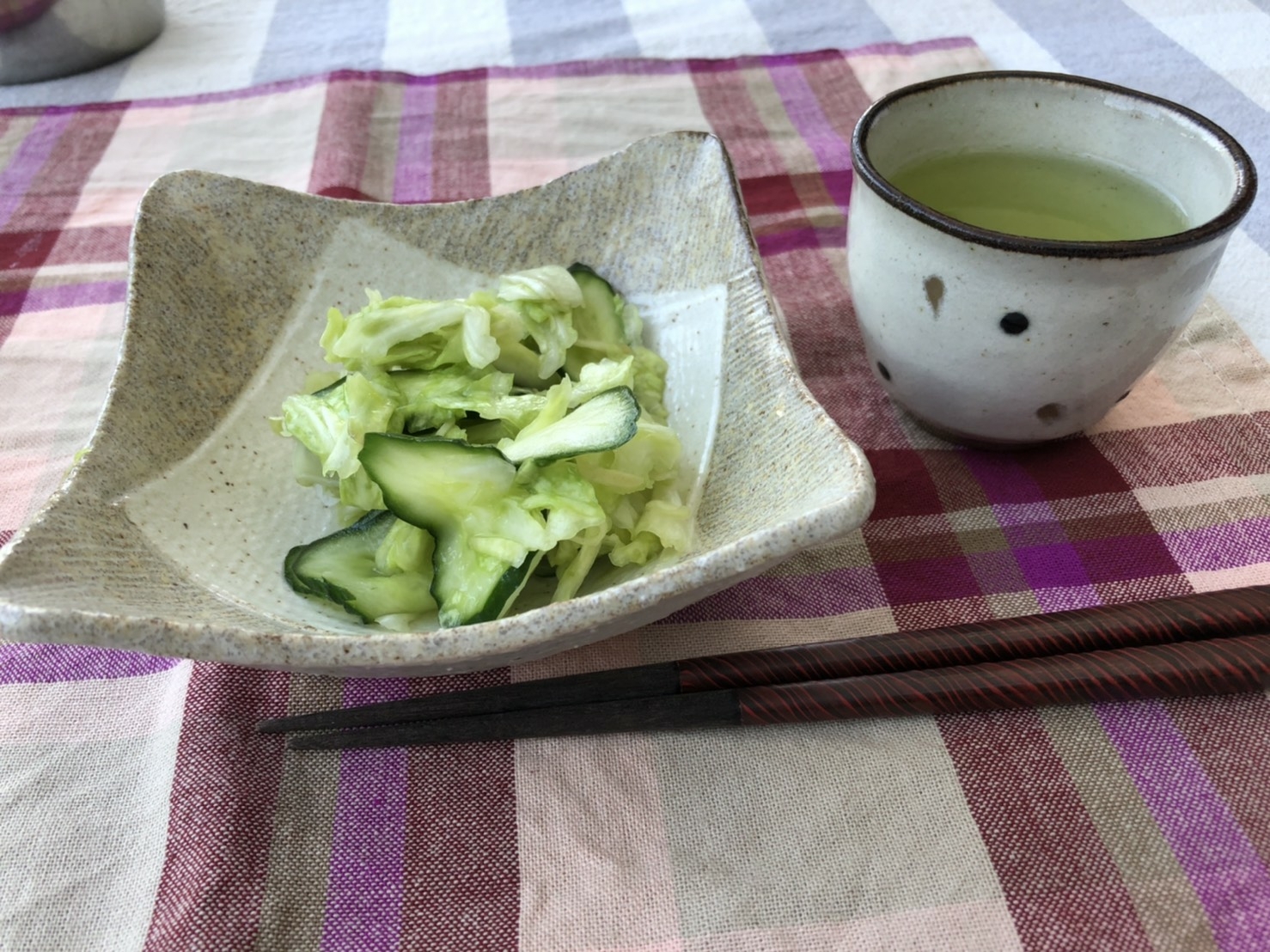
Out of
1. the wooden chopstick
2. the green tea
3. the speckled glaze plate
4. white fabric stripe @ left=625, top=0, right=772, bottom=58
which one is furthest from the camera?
white fabric stripe @ left=625, top=0, right=772, bottom=58

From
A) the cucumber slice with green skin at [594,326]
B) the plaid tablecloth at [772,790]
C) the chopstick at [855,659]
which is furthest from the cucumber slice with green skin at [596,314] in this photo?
the chopstick at [855,659]

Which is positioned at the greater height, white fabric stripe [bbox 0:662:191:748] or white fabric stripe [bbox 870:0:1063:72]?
white fabric stripe [bbox 0:662:191:748]

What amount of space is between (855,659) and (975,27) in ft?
6.81

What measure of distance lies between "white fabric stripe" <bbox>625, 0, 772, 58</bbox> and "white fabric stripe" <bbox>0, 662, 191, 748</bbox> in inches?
75.4

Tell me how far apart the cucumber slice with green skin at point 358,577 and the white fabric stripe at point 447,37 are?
5.53 feet

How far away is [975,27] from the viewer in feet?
7.68

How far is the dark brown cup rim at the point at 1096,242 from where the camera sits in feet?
2.90

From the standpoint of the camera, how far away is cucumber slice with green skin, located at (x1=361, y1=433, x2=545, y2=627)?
0.87m

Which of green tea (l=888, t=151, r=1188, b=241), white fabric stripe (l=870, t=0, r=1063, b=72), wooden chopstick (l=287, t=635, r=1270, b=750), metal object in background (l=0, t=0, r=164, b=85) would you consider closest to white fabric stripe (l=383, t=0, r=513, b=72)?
metal object in background (l=0, t=0, r=164, b=85)

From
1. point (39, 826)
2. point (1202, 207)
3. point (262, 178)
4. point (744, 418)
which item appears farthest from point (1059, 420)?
point (262, 178)

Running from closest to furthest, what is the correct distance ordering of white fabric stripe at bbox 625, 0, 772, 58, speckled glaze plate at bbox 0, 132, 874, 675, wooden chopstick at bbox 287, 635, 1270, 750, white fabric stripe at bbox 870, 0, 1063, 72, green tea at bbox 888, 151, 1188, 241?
speckled glaze plate at bbox 0, 132, 874, 675
wooden chopstick at bbox 287, 635, 1270, 750
green tea at bbox 888, 151, 1188, 241
white fabric stripe at bbox 870, 0, 1063, 72
white fabric stripe at bbox 625, 0, 772, 58

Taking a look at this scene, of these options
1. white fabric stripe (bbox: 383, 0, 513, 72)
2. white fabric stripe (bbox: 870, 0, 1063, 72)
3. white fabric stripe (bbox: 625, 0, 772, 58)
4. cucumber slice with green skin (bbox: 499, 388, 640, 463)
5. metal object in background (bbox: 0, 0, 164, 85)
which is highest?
metal object in background (bbox: 0, 0, 164, 85)

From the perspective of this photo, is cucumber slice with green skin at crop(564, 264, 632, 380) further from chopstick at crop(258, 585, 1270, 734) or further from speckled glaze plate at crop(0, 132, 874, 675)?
chopstick at crop(258, 585, 1270, 734)

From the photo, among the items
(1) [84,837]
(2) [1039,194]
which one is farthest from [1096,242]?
(1) [84,837]
